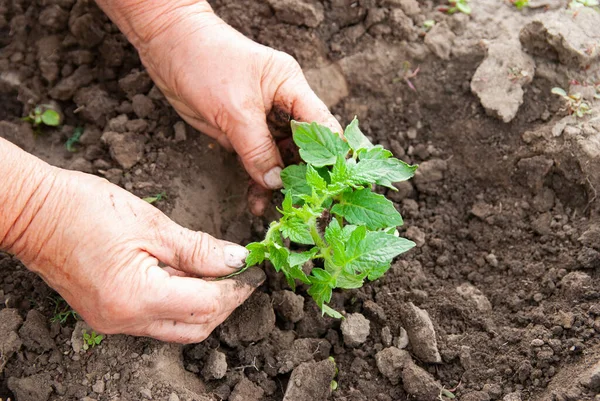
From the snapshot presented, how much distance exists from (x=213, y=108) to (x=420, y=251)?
1.15 m

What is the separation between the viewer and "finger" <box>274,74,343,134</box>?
8.55 feet

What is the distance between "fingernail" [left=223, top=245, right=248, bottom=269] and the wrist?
43.4 inches

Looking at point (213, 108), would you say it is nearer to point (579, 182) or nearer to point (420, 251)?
point (420, 251)

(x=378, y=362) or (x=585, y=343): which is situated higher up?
(x=585, y=343)

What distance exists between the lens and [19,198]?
2.24 metres

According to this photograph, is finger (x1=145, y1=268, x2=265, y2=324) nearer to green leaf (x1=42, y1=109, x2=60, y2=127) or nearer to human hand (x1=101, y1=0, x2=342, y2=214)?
human hand (x1=101, y1=0, x2=342, y2=214)

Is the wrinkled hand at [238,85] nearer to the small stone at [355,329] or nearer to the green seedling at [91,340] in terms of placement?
the small stone at [355,329]

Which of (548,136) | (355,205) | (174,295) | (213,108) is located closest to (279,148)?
(213,108)

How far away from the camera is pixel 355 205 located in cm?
233

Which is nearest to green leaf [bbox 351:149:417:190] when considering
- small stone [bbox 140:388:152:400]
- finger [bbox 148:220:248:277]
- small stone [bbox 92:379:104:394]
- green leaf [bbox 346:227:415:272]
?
green leaf [bbox 346:227:415:272]

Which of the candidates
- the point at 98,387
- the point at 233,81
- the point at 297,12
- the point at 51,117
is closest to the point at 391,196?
the point at 233,81

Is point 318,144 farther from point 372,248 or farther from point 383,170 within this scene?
point 372,248

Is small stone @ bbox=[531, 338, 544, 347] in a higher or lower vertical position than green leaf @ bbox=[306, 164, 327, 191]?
lower

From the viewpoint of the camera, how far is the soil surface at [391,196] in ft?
7.91
